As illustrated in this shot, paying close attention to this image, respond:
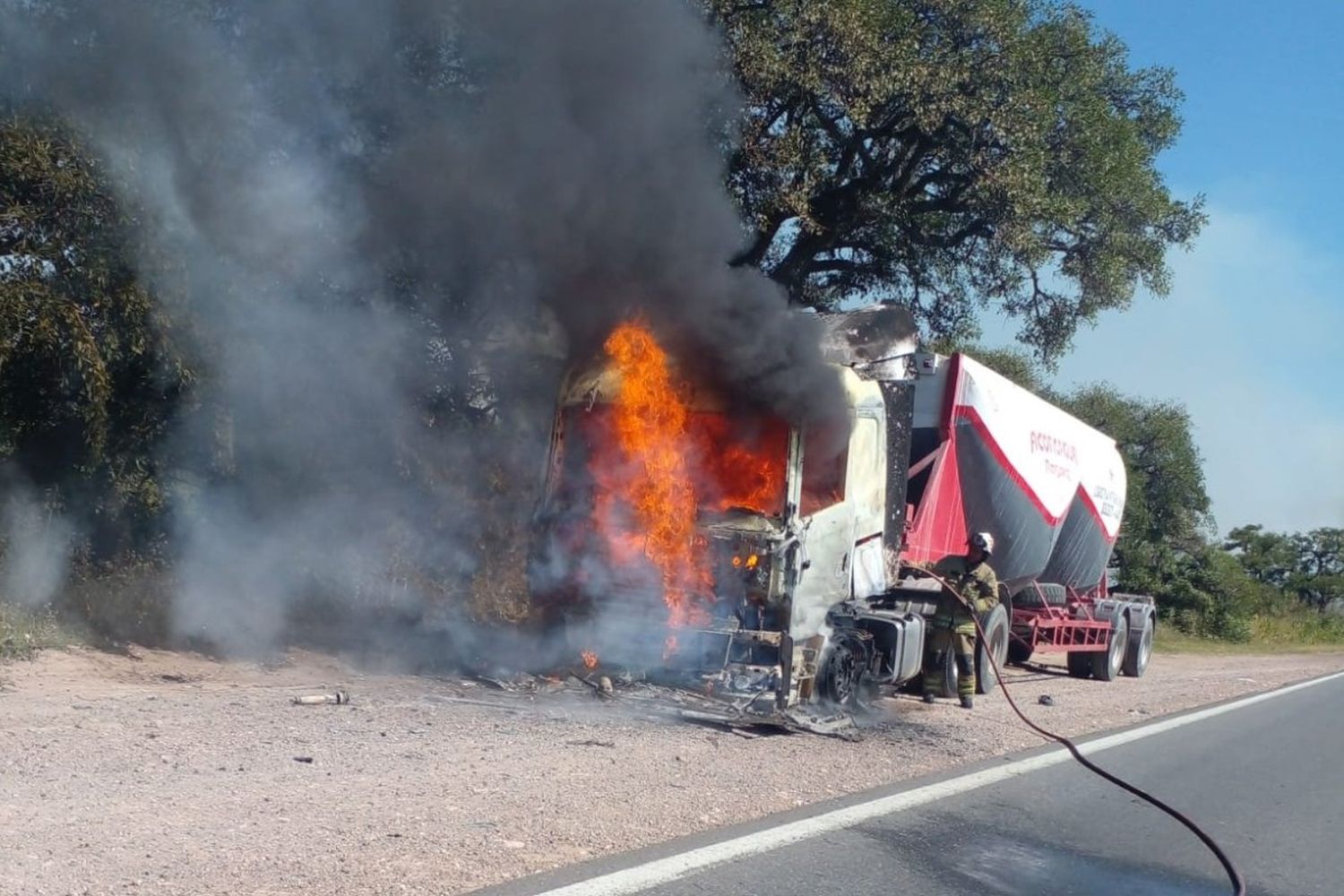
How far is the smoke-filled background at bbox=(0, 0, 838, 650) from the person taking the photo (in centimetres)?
934

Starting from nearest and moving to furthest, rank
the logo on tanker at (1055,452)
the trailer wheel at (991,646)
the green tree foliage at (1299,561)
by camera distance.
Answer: the trailer wheel at (991,646)
the logo on tanker at (1055,452)
the green tree foliage at (1299,561)

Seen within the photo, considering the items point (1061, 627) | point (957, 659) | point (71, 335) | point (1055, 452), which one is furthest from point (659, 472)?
Result: point (1061, 627)

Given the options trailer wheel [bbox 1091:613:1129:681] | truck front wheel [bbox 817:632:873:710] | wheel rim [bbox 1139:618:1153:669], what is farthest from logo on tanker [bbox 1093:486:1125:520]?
truck front wheel [bbox 817:632:873:710]

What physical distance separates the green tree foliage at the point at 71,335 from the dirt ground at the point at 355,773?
1744 millimetres

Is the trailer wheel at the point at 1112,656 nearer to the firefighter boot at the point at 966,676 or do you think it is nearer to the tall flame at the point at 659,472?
the firefighter boot at the point at 966,676

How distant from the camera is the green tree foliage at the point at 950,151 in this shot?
13617 millimetres

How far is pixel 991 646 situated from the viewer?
12328mm

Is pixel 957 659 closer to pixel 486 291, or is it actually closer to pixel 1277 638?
pixel 486 291

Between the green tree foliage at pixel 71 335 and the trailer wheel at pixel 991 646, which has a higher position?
the green tree foliage at pixel 71 335

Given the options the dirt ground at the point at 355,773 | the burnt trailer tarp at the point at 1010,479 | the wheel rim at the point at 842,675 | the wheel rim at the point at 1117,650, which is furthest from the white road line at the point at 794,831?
the wheel rim at the point at 1117,650

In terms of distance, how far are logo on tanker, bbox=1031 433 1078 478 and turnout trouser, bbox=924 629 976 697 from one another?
2.75m

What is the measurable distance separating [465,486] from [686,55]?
14.8ft

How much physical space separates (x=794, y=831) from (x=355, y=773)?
7.74 feet

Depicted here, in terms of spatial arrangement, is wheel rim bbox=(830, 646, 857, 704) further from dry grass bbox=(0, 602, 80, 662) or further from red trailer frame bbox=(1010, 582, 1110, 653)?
dry grass bbox=(0, 602, 80, 662)
